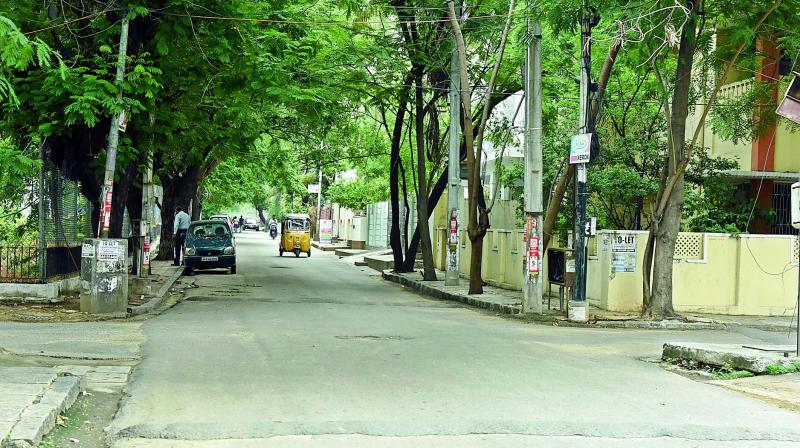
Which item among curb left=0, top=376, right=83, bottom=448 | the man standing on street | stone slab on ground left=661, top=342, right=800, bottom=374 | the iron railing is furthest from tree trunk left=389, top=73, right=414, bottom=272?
curb left=0, top=376, right=83, bottom=448

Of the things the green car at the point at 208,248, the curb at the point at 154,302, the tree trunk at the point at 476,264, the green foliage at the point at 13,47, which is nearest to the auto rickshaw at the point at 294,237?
the green car at the point at 208,248

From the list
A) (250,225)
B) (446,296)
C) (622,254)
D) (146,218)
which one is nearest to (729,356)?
(622,254)

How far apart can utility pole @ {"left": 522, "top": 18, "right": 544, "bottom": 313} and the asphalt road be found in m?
2.30

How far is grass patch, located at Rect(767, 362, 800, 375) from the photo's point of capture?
10.8 m

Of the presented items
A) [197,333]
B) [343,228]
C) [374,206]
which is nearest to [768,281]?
[197,333]

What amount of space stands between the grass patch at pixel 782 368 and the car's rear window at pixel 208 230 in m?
23.1

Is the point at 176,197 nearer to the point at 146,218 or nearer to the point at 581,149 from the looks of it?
the point at 146,218

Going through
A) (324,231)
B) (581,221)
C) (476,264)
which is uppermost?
(581,221)

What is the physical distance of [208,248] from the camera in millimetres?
30594

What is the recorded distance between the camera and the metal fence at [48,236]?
1803cm

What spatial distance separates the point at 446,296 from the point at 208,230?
11.1m

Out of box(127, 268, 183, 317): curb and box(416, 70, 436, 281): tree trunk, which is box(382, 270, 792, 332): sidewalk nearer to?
box(416, 70, 436, 281): tree trunk

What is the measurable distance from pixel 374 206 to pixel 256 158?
19321 mm

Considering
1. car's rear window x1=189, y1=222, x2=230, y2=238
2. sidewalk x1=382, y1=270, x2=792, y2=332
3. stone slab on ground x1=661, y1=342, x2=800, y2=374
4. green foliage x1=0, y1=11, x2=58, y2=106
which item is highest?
green foliage x1=0, y1=11, x2=58, y2=106
